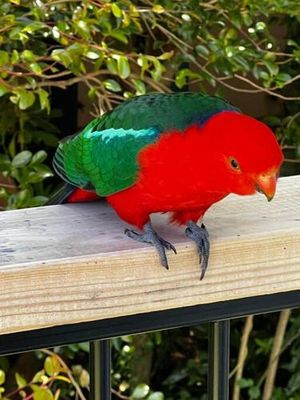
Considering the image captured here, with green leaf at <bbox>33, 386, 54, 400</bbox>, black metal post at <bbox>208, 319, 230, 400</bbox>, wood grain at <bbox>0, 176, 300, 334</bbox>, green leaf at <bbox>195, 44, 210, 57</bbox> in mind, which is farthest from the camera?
green leaf at <bbox>195, 44, 210, 57</bbox>

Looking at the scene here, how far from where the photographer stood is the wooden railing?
2.14 feet

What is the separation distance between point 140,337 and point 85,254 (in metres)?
1.68

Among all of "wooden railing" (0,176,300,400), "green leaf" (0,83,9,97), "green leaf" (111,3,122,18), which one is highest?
"wooden railing" (0,176,300,400)

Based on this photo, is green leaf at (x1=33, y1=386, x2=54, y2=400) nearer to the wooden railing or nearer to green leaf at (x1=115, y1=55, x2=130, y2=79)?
the wooden railing

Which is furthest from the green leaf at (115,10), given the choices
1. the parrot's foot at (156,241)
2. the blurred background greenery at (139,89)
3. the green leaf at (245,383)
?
the green leaf at (245,383)

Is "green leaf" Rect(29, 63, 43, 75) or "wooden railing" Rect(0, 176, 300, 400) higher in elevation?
"wooden railing" Rect(0, 176, 300, 400)

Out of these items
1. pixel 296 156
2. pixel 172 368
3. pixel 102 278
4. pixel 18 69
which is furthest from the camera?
pixel 172 368

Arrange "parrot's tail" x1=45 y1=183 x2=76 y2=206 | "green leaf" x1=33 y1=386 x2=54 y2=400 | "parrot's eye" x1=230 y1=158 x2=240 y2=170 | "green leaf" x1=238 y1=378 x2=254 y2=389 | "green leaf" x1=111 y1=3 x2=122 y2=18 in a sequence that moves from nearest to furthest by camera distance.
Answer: "parrot's eye" x1=230 y1=158 x2=240 y2=170 < "parrot's tail" x1=45 y1=183 x2=76 y2=206 < "green leaf" x1=33 y1=386 x2=54 y2=400 < "green leaf" x1=111 y1=3 x2=122 y2=18 < "green leaf" x1=238 y1=378 x2=254 y2=389

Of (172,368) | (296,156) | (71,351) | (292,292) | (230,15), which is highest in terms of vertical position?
(292,292)

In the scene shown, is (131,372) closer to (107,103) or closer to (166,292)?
(107,103)

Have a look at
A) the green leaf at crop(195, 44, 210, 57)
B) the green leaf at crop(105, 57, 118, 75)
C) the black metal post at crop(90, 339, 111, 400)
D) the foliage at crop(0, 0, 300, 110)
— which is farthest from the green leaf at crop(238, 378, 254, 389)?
the black metal post at crop(90, 339, 111, 400)

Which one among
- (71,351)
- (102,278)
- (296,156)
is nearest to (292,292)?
(102,278)

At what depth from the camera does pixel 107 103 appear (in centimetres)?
189

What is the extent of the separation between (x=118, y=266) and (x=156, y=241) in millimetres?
79
